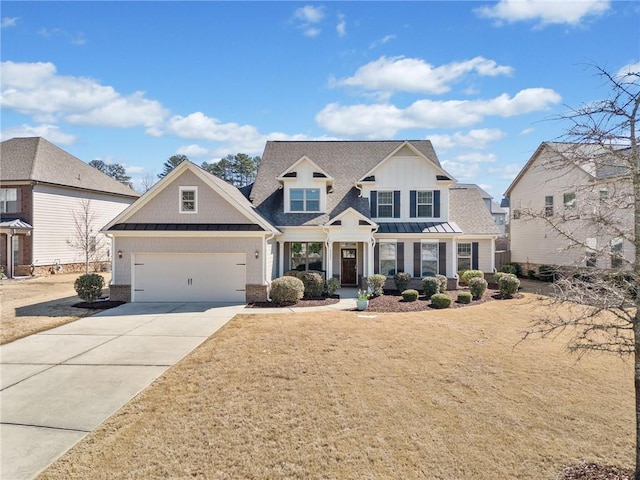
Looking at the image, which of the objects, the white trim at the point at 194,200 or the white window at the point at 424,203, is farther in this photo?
the white window at the point at 424,203

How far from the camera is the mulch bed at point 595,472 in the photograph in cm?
475

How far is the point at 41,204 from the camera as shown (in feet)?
85.4

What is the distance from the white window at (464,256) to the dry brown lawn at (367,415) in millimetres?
11773

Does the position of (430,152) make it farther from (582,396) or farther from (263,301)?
(582,396)

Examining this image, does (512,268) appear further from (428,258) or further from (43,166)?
(43,166)

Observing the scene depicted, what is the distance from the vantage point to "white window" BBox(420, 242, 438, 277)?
20406 millimetres

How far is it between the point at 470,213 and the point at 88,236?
90.2 feet

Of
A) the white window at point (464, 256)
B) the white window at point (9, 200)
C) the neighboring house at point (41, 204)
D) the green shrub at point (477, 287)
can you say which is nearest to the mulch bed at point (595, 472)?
the green shrub at point (477, 287)

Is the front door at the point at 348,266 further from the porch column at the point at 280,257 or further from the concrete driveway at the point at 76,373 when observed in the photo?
the concrete driveway at the point at 76,373

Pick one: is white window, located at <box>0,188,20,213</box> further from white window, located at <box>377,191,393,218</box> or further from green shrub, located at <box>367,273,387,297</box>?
green shrub, located at <box>367,273,387,297</box>

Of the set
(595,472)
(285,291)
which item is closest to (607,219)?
(595,472)

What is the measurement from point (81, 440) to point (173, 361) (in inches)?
133

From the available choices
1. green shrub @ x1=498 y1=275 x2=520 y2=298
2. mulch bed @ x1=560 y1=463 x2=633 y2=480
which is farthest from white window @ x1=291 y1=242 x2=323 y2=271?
mulch bed @ x1=560 y1=463 x2=633 y2=480

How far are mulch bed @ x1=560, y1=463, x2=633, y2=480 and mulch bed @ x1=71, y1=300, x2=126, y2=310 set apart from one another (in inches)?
628
